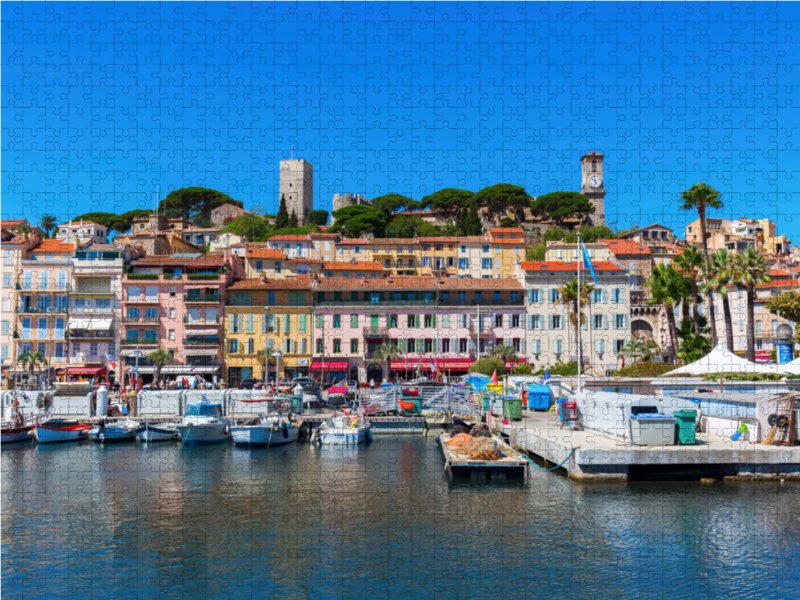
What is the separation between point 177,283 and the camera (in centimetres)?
6544

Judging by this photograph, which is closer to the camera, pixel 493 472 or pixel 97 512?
pixel 97 512

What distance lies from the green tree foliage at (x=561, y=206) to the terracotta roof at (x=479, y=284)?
189 feet

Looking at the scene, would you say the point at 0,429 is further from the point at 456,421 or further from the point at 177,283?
the point at 177,283

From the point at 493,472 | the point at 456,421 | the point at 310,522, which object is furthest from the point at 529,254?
the point at 310,522

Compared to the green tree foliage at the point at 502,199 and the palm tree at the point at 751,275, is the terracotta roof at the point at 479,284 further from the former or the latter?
the green tree foliage at the point at 502,199

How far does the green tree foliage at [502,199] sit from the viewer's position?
11962 centimetres

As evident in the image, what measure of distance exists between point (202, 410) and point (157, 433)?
250 centimetres

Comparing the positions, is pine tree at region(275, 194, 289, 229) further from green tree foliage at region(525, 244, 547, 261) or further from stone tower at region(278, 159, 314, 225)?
green tree foliage at region(525, 244, 547, 261)

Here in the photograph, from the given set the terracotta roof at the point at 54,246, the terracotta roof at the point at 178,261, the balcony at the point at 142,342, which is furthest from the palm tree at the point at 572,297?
the terracotta roof at the point at 54,246

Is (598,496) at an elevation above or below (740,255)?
below

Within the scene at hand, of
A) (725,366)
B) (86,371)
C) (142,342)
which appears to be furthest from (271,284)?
(725,366)

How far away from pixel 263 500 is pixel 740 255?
3389cm

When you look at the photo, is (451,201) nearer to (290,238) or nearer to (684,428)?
(290,238)

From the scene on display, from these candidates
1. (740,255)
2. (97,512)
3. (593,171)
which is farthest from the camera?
(593,171)
